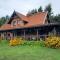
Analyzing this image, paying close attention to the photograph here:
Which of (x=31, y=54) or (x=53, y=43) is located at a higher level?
(x=53, y=43)

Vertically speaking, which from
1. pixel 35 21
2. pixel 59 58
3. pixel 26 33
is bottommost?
pixel 59 58

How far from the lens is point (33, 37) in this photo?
34.7m

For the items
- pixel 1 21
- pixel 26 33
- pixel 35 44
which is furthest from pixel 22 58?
pixel 1 21

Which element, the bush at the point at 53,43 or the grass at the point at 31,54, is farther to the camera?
the bush at the point at 53,43

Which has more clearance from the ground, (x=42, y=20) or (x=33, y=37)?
(x=42, y=20)

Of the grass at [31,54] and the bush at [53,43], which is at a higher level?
the bush at [53,43]

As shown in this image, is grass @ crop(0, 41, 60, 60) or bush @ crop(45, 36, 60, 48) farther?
bush @ crop(45, 36, 60, 48)

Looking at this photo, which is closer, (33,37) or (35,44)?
(35,44)

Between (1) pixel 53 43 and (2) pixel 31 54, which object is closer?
(2) pixel 31 54

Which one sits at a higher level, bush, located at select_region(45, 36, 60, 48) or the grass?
bush, located at select_region(45, 36, 60, 48)

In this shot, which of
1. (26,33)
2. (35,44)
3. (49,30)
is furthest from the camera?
(26,33)

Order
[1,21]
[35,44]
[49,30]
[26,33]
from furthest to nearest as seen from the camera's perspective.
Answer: [1,21] → [26,33] → [49,30] → [35,44]

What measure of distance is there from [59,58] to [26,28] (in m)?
20.5

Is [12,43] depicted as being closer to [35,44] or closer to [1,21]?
[35,44]
